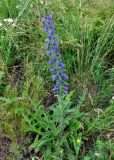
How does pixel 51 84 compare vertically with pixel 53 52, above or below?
below

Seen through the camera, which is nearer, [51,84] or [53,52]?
[53,52]

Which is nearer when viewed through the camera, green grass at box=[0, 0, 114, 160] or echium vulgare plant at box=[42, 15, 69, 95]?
echium vulgare plant at box=[42, 15, 69, 95]

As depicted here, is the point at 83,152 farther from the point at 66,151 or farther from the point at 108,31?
the point at 108,31

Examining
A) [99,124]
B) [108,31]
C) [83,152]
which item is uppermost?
[108,31]

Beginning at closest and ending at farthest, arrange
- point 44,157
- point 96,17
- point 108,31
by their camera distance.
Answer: point 44,157, point 108,31, point 96,17

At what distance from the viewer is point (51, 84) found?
2.66m

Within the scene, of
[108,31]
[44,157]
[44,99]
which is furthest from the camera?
[108,31]

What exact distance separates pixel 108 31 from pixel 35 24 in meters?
0.63

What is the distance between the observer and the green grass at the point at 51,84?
90.9 inches

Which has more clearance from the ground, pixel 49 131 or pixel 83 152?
pixel 49 131

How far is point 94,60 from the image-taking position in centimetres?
269

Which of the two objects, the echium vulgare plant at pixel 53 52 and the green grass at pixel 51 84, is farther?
the green grass at pixel 51 84

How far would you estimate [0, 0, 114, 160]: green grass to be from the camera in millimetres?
2309

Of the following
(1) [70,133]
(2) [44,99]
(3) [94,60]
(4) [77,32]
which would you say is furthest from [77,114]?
(4) [77,32]
